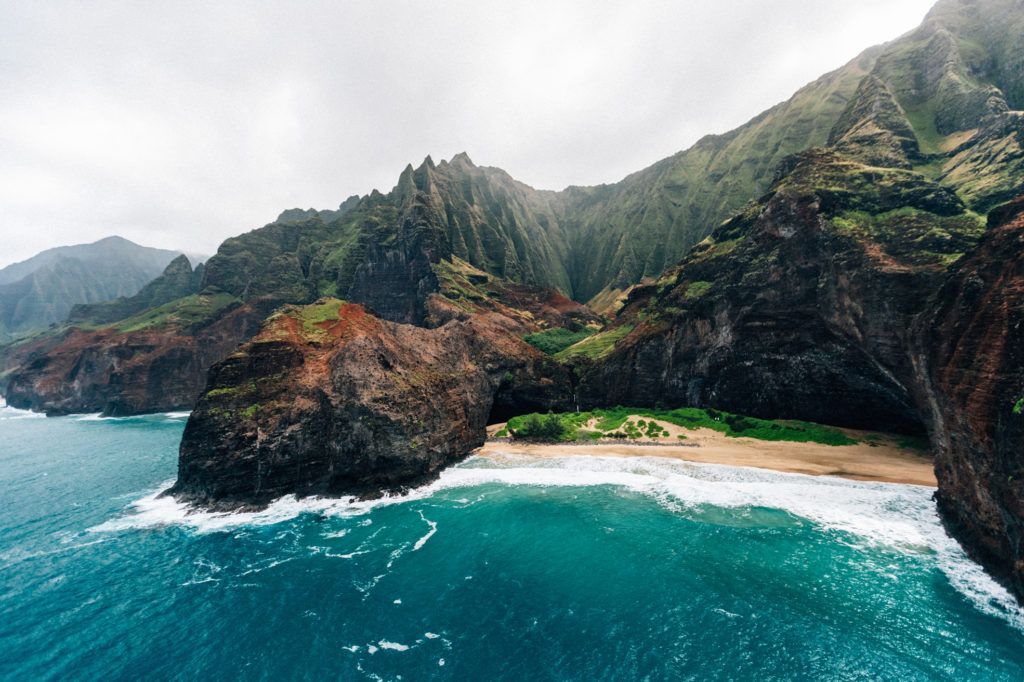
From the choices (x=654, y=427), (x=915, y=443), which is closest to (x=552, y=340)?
(x=654, y=427)

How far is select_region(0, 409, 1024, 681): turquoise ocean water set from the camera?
17.0m

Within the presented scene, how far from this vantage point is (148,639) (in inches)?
769

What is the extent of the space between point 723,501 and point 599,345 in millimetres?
39312

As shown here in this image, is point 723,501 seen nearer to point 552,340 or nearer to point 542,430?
point 542,430

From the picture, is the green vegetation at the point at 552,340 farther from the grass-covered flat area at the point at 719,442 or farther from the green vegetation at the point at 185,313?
the green vegetation at the point at 185,313

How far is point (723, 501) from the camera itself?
3153 cm

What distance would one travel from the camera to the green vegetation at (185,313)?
119625 mm

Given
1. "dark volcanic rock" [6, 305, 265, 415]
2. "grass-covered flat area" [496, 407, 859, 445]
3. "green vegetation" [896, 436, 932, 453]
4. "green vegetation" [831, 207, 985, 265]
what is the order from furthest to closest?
1. "dark volcanic rock" [6, 305, 265, 415]
2. "grass-covered flat area" [496, 407, 859, 445]
3. "green vegetation" [896, 436, 932, 453]
4. "green vegetation" [831, 207, 985, 265]

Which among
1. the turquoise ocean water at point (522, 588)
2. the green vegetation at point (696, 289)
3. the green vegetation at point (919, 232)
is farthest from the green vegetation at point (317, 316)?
the green vegetation at point (919, 232)

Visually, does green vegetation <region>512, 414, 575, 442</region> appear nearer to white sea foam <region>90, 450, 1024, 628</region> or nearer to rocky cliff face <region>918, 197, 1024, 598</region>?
white sea foam <region>90, 450, 1024, 628</region>

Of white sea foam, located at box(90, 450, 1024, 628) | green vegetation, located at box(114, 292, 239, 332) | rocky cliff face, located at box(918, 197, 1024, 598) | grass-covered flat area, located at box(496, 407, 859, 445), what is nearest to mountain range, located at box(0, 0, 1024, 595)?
rocky cliff face, located at box(918, 197, 1024, 598)

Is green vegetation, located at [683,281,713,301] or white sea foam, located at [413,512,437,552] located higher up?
green vegetation, located at [683,281,713,301]

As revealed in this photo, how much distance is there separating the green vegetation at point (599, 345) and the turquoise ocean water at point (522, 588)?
3166 centimetres

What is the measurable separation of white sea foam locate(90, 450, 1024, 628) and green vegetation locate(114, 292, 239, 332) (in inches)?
4180
